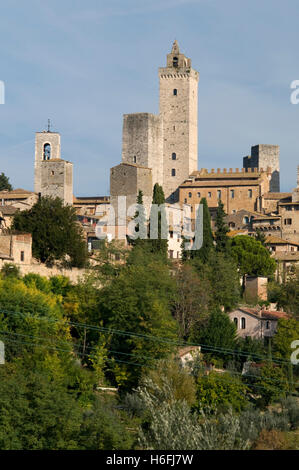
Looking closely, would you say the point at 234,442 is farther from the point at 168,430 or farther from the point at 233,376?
the point at 233,376

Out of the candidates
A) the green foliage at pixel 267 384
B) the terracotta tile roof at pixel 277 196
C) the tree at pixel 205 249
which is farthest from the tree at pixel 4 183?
the green foliage at pixel 267 384

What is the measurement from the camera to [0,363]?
1703 inches

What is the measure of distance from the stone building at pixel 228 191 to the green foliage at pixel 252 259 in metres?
21.9

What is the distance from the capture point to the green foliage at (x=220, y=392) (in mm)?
44469

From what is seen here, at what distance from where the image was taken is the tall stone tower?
3762 inches

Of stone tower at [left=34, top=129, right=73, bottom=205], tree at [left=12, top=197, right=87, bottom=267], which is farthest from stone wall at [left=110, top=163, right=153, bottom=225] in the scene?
tree at [left=12, top=197, right=87, bottom=267]

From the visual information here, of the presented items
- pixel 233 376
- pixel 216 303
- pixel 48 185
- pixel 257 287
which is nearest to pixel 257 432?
pixel 233 376

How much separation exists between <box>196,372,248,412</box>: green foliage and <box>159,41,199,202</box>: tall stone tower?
48.9m

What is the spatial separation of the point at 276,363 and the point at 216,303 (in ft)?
26.6

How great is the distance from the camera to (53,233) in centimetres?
5644

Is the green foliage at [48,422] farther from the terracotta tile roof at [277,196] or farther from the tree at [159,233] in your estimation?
the terracotta tile roof at [277,196]

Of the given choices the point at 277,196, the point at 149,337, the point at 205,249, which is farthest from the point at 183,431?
the point at 277,196

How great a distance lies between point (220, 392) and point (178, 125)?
5332cm

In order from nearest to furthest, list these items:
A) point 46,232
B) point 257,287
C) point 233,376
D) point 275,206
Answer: point 233,376 → point 46,232 → point 257,287 → point 275,206
